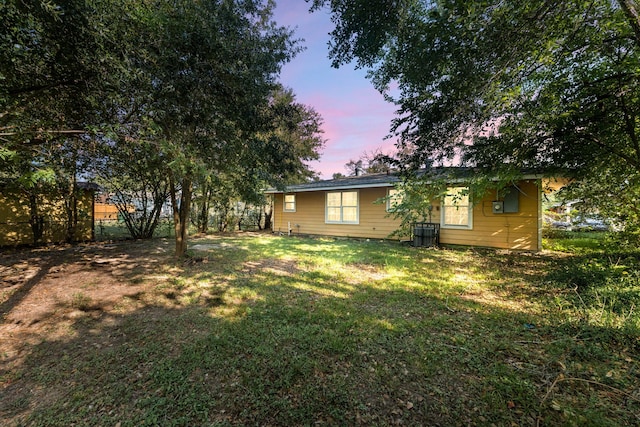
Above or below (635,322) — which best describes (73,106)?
above

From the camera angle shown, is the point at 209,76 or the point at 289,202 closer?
the point at 209,76

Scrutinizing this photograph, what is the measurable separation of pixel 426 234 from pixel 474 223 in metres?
1.63

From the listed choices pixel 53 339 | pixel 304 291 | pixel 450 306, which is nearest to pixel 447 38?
pixel 450 306

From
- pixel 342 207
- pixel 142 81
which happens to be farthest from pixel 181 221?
pixel 342 207

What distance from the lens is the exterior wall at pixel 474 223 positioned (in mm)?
7828

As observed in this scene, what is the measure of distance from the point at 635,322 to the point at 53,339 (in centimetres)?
640

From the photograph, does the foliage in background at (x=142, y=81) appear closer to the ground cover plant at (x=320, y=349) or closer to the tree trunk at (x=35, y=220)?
the ground cover plant at (x=320, y=349)

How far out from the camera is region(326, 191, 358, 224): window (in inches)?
452

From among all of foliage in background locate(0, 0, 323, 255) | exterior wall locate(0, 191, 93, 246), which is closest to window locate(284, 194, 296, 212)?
foliage in background locate(0, 0, 323, 255)

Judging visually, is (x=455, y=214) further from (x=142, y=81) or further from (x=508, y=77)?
(x=142, y=81)

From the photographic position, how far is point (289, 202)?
13.8 m

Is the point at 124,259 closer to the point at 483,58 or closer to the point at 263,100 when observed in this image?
the point at 263,100

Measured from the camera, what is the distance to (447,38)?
3.24 meters

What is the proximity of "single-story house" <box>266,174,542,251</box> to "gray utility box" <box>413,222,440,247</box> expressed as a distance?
25cm
